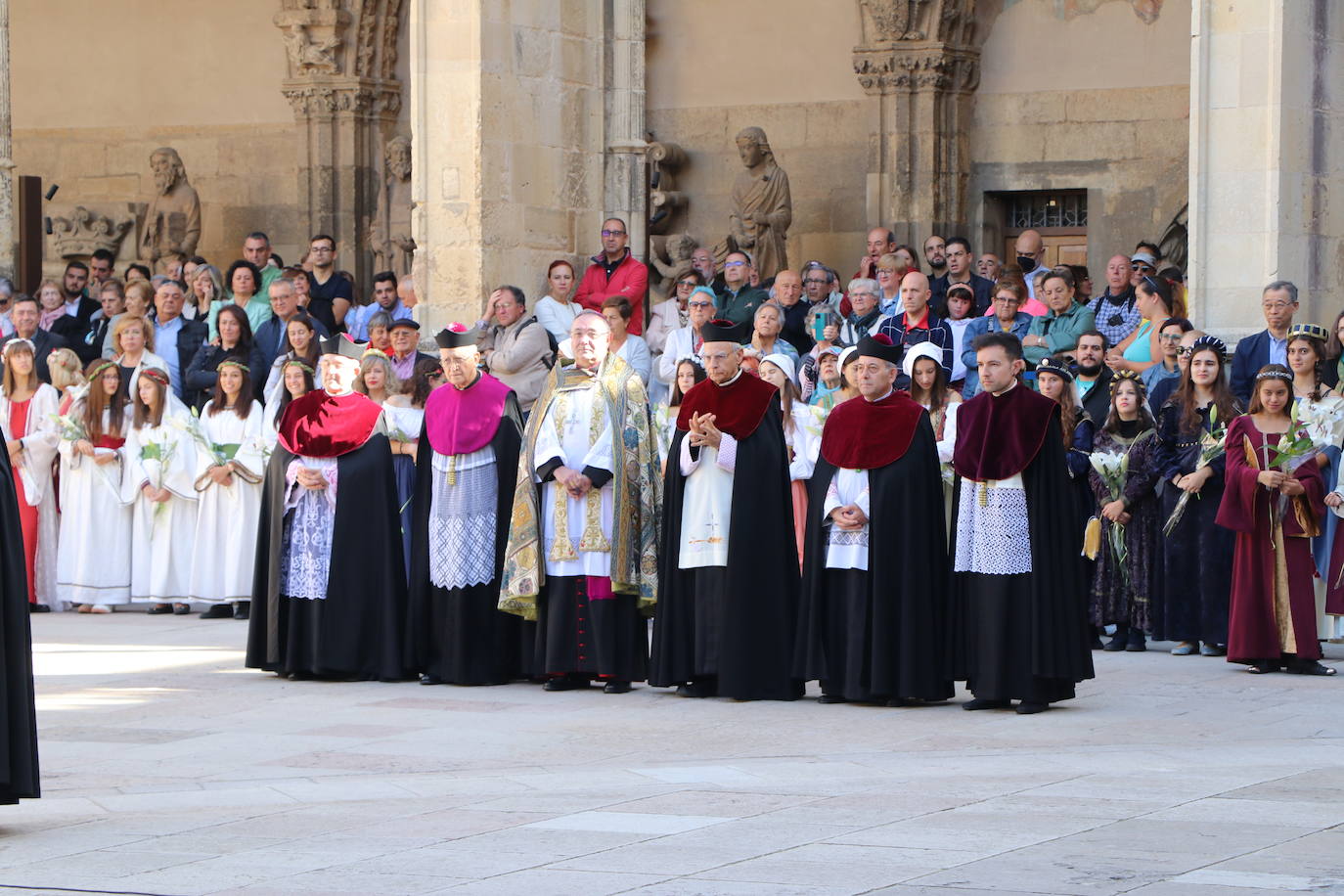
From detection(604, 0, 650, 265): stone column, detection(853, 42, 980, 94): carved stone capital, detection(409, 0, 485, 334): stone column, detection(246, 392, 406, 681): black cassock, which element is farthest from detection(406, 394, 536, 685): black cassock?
detection(853, 42, 980, 94): carved stone capital

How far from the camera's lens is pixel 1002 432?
32.5 ft

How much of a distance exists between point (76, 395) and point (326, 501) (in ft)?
13.7

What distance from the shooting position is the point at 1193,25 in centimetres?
1378

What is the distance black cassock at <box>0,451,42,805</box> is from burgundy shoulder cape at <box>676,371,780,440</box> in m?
4.14

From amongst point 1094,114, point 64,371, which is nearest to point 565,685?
point 64,371

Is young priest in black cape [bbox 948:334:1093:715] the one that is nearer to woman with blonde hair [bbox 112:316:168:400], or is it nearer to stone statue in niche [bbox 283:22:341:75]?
woman with blonde hair [bbox 112:316:168:400]

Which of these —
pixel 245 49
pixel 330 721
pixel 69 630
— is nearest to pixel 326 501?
pixel 330 721

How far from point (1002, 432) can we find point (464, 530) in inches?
107

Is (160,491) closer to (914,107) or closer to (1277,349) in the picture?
(1277,349)

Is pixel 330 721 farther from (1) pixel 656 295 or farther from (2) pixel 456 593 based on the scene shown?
(1) pixel 656 295

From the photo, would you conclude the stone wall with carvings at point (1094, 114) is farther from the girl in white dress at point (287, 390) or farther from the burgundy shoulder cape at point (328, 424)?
the burgundy shoulder cape at point (328, 424)

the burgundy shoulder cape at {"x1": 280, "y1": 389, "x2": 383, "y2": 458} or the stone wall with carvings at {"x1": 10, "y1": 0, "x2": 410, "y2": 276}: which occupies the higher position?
the stone wall with carvings at {"x1": 10, "y1": 0, "x2": 410, "y2": 276}

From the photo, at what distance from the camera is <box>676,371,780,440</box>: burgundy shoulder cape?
10484 millimetres

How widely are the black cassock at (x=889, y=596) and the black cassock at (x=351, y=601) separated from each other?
2178 mm
